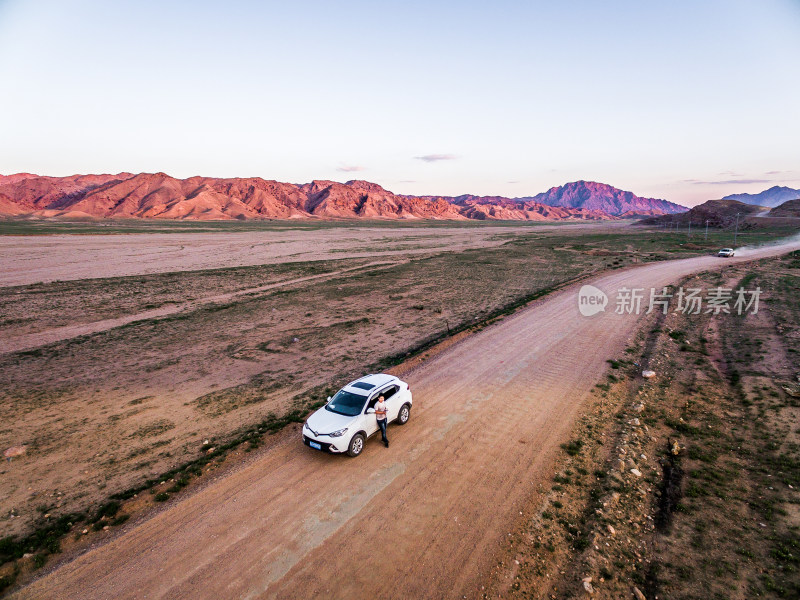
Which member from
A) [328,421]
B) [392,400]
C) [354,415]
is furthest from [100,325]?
[392,400]

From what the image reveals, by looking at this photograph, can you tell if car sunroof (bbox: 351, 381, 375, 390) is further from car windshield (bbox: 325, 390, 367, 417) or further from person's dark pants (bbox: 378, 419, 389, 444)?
person's dark pants (bbox: 378, 419, 389, 444)

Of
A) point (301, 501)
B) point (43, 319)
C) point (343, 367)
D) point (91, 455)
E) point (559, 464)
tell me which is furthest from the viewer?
point (43, 319)

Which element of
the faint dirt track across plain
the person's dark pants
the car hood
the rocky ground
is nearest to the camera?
the rocky ground

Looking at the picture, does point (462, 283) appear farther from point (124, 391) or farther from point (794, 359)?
point (124, 391)

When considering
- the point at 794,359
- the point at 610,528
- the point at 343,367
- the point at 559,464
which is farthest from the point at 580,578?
the point at 794,359

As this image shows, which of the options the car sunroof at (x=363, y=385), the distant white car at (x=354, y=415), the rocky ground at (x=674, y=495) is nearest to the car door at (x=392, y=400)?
the distant white car at (x=354, y=415)

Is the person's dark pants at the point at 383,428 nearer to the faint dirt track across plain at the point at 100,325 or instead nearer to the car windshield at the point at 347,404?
the car windshield at the point at 347,404

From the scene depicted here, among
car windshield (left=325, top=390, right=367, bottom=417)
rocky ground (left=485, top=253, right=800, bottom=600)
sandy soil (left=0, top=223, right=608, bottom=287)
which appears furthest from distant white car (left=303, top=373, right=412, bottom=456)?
sandy soil (left=0, top=223, right=608, bottom=287)

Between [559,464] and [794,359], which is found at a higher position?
[794,359]
